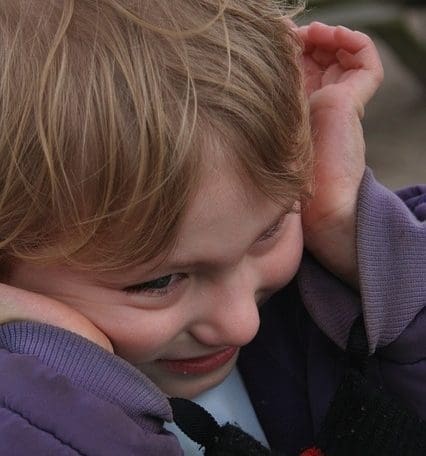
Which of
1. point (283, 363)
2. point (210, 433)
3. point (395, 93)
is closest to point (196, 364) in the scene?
point (210, 433)

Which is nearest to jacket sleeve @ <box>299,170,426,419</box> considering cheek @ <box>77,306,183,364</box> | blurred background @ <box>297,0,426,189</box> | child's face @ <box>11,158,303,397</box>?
child's face @ <box>11,158,303,397</box>

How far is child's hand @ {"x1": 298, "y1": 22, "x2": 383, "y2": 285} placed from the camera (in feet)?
3.83

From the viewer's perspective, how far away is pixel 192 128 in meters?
0.89

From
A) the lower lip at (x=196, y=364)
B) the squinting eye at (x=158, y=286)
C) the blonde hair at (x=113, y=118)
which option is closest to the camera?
the blonde hair at (x=113, y=118)

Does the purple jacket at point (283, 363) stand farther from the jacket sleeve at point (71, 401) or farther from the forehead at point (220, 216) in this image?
the forehead at point (220, 216)

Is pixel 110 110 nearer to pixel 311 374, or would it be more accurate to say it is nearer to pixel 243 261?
pixel 243 261

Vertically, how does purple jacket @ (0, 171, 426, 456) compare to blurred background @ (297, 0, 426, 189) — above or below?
above

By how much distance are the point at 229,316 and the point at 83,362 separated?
0.16 meters

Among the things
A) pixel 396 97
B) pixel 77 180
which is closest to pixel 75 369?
pixel 77 180

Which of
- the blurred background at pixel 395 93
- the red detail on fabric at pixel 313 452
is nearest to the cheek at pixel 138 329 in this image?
the red detail on fabric at pixel 313 452

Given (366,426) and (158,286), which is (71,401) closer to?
(158,286)

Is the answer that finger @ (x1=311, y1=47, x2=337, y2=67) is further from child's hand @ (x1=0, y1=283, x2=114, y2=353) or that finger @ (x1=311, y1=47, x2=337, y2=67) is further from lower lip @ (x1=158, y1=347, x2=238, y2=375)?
child's hand @ (x1=0, y1=283, x2=114, y2=353)

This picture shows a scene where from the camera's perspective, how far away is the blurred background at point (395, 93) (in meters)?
3.13

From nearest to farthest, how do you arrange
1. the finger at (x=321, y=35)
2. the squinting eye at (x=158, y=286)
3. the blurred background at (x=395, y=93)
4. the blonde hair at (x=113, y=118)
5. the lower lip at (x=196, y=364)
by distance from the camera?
1. the blonde hair at (x=113, y=118)
2. the squinting eye at (x=158, y=286)
3. the lower lip at (x=196, y=364)
4. the finger at (x=321, y=35)
5. the blurred background at (x=395, y=93)
